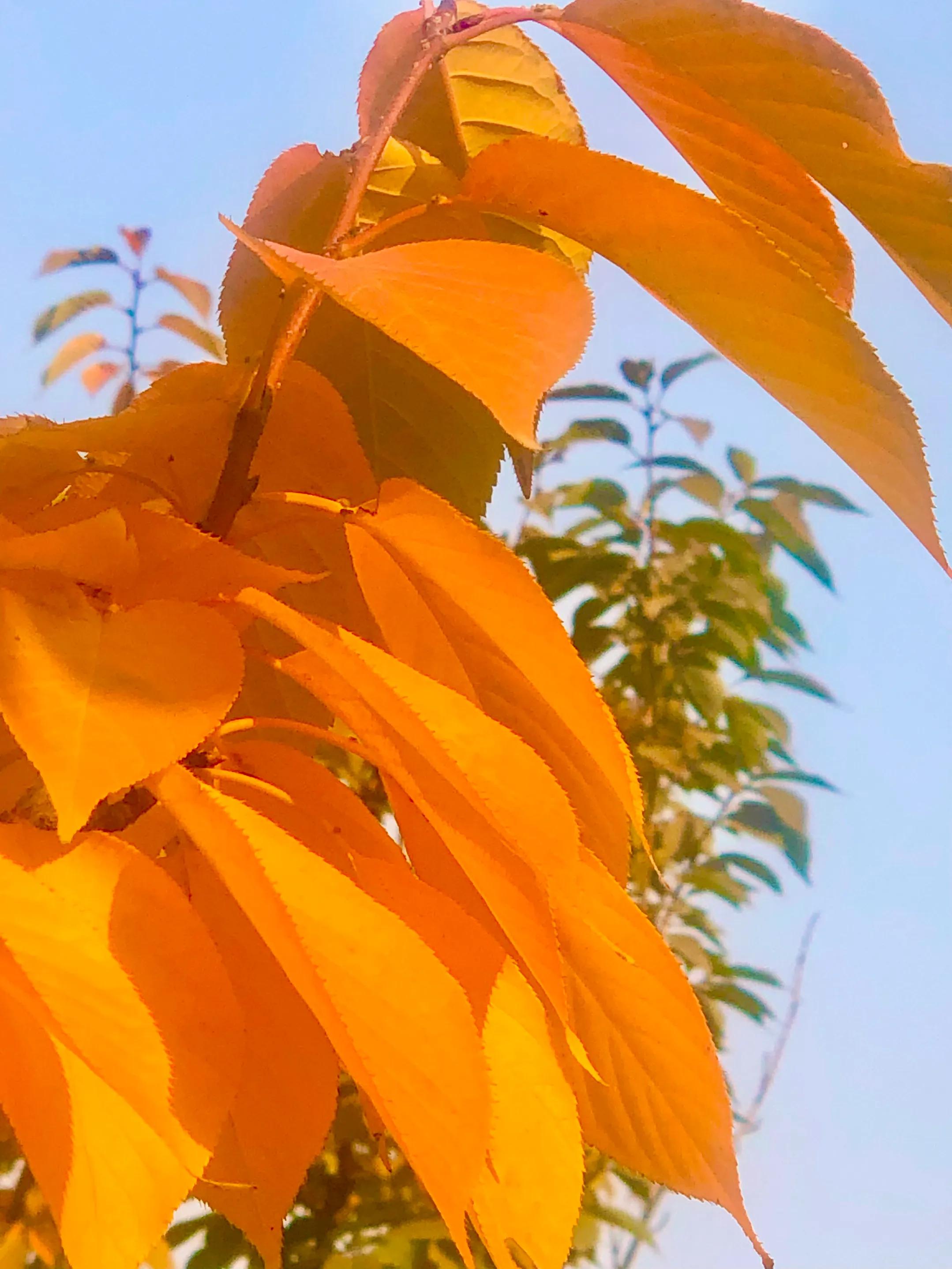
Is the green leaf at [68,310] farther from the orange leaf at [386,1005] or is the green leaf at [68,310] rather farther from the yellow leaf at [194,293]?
the orange leaf at [386,1005]

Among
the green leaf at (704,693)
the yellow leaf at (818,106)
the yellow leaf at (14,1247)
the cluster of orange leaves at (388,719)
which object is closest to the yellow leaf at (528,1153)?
the cluster of orange leaves at (388,719)

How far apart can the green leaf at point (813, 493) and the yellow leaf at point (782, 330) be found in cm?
37

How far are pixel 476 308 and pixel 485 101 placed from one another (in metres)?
0.15

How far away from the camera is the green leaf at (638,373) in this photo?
56cm

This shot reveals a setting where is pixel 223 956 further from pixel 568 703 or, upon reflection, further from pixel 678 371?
pixel 678 371

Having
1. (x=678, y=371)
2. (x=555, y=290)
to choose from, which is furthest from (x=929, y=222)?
(x=678, y=371)

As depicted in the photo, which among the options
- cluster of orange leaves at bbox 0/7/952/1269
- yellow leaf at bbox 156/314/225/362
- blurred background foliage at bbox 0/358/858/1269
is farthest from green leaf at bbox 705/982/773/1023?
yellow leaf at bbox 156/314/225/362

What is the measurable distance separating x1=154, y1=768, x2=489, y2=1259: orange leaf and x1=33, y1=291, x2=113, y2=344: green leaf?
56 cm

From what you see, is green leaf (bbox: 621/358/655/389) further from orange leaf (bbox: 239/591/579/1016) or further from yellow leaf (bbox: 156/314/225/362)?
orange leaf (bbox: 239/591/579/1016)

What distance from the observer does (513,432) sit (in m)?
0.08

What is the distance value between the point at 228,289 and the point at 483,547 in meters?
0.08

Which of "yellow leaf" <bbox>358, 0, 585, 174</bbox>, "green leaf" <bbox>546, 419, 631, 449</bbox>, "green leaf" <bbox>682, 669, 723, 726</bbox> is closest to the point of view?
"yellow leaf" <bbox>358, 0, 585, 174</bbox>

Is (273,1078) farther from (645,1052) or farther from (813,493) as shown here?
(813,493)

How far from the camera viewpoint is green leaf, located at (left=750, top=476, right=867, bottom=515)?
477mm
